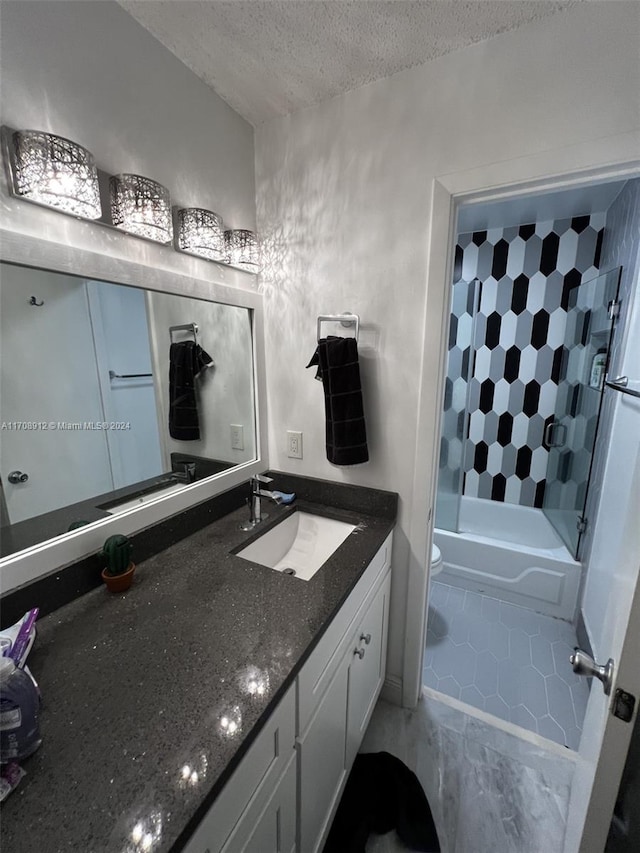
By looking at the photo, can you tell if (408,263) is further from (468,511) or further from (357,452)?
(468,511)

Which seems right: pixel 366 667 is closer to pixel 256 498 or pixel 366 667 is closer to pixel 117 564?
pixel 256 498

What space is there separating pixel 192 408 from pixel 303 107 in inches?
47.0

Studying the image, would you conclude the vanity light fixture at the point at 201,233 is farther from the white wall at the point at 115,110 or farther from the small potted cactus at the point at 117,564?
the small potted cactus at the point at 117,564

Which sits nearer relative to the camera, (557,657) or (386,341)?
(386,341)

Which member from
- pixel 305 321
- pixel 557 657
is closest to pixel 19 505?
pixel 305 321

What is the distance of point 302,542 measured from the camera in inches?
58.4

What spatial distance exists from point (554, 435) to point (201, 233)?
267cm

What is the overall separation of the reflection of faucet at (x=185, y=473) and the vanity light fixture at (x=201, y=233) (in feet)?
2.43

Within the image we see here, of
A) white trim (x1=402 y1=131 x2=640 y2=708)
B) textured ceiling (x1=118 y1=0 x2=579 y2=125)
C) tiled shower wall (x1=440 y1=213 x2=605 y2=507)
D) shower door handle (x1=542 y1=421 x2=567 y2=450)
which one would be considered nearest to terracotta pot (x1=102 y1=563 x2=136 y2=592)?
white trim (x1=402 y1=131 x2=640 y2=708)

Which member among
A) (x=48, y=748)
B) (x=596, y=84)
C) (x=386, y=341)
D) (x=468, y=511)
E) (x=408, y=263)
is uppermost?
(x=596, y=84)

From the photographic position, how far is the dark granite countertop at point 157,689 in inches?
19.5

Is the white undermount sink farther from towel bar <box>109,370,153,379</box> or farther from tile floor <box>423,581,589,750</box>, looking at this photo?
tile floor <box>423,581,589,750</box>

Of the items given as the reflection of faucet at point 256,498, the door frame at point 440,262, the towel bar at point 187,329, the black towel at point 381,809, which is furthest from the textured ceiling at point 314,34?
the black towel at point 381,809

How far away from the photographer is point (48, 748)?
583mm
